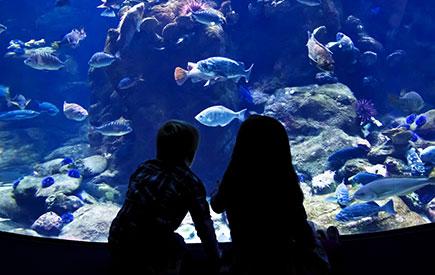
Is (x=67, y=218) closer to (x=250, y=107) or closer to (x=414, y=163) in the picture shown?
(x=250, y=107)

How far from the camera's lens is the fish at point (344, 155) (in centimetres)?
726

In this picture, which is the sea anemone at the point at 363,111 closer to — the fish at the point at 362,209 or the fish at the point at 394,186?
the fish at the point at 362,209

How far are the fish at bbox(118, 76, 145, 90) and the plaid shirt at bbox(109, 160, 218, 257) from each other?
8.87m

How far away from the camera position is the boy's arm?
5.84 feet

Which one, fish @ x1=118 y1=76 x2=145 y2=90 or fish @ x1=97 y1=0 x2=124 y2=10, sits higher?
fish @ x1=97 y1=0 x2=124 y2=10

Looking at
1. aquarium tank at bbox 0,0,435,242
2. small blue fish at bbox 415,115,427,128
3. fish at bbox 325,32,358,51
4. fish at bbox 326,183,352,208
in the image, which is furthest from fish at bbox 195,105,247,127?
fish at bbox 325,32,358,51

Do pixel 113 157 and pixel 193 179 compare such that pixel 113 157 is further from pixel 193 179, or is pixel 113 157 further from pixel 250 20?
pixel 193 179

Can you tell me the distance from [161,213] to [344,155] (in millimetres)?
6292

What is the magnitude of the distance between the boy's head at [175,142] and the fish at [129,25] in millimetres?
9817

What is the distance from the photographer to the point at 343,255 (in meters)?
2.10

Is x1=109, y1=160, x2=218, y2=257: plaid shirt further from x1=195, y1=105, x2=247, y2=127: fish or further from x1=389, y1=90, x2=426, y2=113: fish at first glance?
x1=389, y1=90, x2=426, y2=113: fish

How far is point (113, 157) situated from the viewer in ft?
35.8

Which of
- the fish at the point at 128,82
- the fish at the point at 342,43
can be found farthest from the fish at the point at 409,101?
the fish at the point at 128,82

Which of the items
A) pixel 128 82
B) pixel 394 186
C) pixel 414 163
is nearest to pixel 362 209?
pixel 394 186
